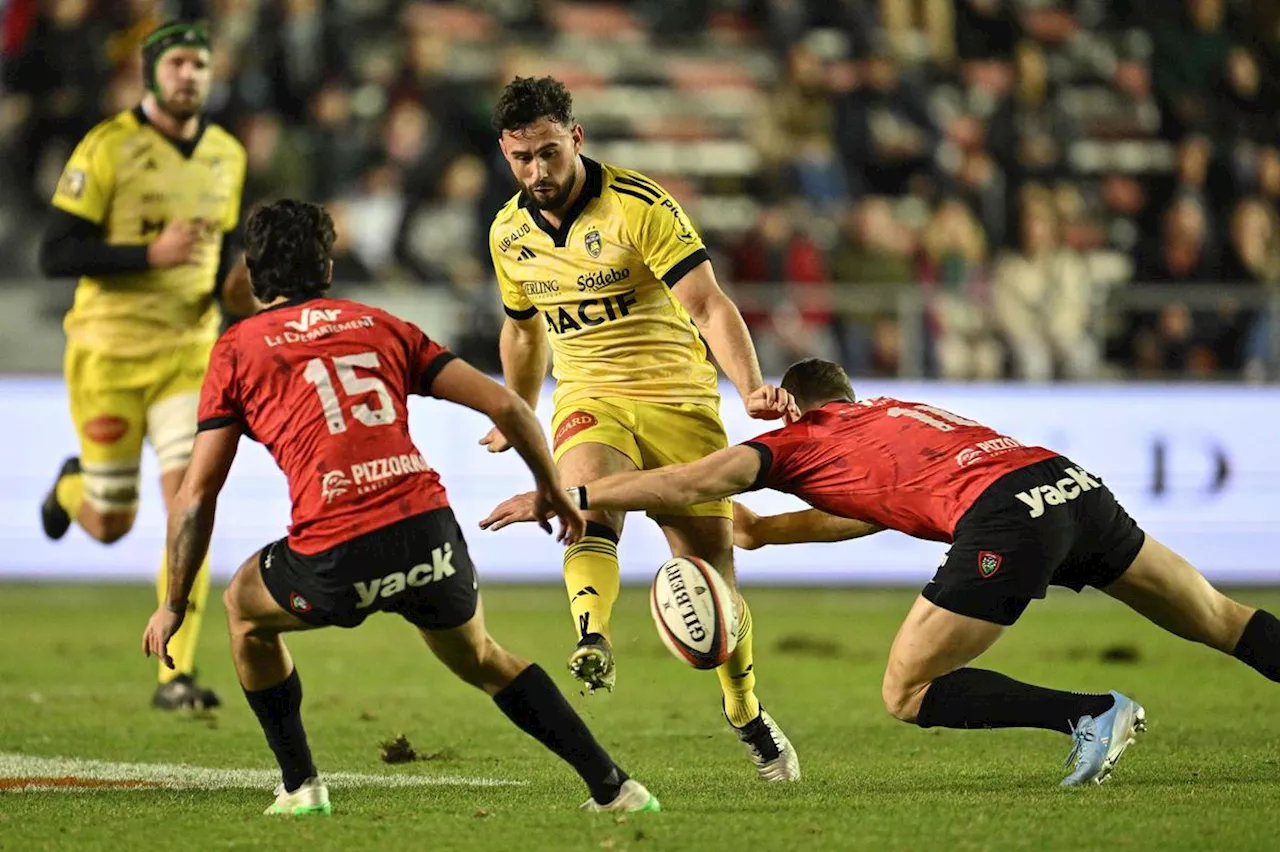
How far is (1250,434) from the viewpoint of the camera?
1399 centimetres

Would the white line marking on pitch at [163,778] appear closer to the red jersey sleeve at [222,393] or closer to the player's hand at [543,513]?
the player's hand at [543,513]

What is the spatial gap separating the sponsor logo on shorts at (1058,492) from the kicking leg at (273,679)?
93.0 inches

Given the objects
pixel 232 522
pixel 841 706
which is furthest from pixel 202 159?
pixel 232 522

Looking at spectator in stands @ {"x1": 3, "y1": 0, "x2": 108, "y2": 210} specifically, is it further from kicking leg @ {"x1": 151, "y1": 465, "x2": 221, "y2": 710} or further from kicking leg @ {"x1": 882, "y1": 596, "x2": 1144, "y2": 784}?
kicking leg @ {"x1": 882, "y1": 596, "x2": 1144, "y2": 784}

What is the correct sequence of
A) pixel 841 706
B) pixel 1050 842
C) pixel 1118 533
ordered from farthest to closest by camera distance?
1. pixel 841 706
2. pixel 1118 533
3. pixel 1050 842

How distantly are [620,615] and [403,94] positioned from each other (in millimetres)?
6541

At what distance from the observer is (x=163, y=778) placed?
6.93m

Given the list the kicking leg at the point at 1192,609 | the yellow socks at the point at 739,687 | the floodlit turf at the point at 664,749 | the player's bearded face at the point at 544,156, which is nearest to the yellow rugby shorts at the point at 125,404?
the floodlit turf at the point at 664,749

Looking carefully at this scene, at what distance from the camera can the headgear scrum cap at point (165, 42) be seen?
30.1 ft

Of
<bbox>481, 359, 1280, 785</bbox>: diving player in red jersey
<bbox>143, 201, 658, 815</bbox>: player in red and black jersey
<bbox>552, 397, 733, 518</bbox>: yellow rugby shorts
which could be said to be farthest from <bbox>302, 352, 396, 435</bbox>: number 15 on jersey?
<bbox>552, 397, 733, 518</bbox>: yellow rugby shorts

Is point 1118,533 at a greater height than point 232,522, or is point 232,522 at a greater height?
point 1118,533

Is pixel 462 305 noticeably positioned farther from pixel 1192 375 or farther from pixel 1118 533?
pixel 1118 533

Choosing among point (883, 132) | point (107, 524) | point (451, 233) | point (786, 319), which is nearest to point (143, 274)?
point (107, 524)

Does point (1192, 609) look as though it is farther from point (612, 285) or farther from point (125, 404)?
point (125, 404)
